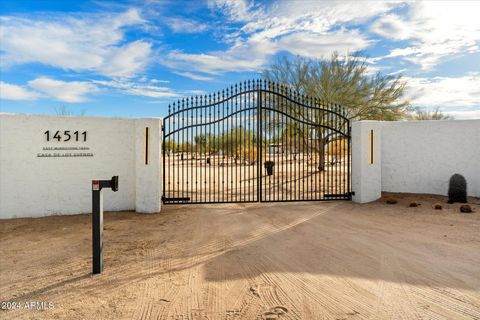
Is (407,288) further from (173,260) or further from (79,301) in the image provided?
(79,301)

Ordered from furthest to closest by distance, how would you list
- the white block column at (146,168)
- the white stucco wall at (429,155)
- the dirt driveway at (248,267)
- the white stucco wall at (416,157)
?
the white stucco wall at (429,155) → the white stucco wall at (416,157) → the white block column at (146,168) → the dirt driveway at (248,267)

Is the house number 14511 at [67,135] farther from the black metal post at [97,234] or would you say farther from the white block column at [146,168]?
the black metal post at [97,234]

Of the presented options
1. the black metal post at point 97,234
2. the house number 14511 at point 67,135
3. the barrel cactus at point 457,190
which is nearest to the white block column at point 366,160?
the barrel cactus at point 457,190

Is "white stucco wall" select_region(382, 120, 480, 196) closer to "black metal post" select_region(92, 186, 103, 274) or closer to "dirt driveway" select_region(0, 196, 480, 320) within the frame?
"dirt driveway" select_region(0, 196, 480, 320)

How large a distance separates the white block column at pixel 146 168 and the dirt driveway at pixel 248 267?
525 millimetres

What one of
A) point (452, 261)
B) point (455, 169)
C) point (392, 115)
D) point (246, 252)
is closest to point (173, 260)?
point (246, 252)

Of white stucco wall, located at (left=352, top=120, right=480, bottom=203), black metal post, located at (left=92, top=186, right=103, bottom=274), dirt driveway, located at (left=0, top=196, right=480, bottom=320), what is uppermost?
white stucco wall, located at (left=352, top=120, right=480, bottom=203)

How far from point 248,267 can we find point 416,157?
313 inches

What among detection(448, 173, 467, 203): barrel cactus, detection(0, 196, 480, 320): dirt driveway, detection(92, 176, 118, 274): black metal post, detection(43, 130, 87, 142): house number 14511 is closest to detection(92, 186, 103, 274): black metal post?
detection(92, 176, 118, 274): black metal post

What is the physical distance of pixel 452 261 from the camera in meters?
4.45

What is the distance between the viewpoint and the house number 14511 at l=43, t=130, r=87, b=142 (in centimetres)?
744

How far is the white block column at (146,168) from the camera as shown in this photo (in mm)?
7688

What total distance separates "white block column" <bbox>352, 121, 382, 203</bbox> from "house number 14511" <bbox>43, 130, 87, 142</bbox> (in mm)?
7455

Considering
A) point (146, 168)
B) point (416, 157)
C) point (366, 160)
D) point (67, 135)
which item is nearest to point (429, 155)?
point (416, 157)
